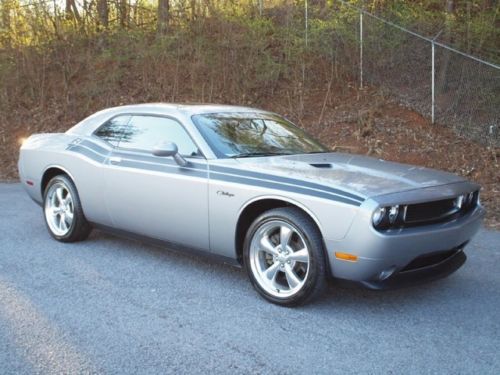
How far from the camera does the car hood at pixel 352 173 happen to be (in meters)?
3.78

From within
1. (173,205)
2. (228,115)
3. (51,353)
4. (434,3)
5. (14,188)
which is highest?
(434,3)

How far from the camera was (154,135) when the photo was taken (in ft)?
16.7

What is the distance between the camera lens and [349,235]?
363cm

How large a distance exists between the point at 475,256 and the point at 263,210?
99.9 inches

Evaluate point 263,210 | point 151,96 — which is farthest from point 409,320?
point 151,96

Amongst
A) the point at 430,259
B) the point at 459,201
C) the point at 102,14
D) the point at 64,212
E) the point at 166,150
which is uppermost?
the point at 102,14

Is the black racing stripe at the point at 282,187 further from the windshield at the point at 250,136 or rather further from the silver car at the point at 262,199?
the windshield at the point at 250,136

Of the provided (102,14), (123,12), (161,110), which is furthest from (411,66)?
(102,14)

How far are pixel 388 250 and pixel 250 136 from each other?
1.83m

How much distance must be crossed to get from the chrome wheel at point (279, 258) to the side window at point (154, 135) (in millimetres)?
1002

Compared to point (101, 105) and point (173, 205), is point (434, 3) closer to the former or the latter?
point (101, 105)

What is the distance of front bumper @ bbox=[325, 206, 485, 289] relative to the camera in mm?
3568

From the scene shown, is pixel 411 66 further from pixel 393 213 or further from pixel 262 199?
pixel 393 213

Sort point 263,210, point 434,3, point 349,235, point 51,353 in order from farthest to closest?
point 434,3 < point 263,210 < point 349,235 < point 51,353
